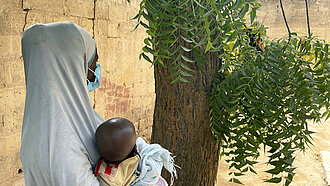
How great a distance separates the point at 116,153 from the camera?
5.31 feet

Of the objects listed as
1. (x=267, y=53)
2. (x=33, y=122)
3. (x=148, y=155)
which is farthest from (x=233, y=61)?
(x=33, y=122)

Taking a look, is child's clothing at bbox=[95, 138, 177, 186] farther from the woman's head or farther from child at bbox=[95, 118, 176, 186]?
the woman's head

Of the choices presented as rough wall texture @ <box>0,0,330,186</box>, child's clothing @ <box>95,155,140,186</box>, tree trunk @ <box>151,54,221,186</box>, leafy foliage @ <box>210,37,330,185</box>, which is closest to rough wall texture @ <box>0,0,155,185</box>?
rough wall texture @ <box>0,0,330,186</box>

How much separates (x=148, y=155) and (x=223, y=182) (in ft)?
12.7

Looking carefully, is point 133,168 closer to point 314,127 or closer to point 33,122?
point 33,122

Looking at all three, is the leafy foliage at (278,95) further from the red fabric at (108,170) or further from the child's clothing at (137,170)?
the red fabric at (108,170)

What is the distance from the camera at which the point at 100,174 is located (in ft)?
5.37

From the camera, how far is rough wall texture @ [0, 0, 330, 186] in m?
2.93

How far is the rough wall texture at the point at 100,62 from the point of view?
2.93m

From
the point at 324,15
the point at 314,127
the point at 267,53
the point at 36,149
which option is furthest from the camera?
the point at 324,15

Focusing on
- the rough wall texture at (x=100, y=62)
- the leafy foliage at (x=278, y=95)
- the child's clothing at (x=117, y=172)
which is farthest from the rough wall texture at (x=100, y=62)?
the leafy foliage at (x=278, y=95)

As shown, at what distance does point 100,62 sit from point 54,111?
292 centimetres

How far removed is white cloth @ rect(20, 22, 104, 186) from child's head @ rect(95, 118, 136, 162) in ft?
0.31

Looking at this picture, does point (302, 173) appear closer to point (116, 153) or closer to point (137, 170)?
point (137, 170)
